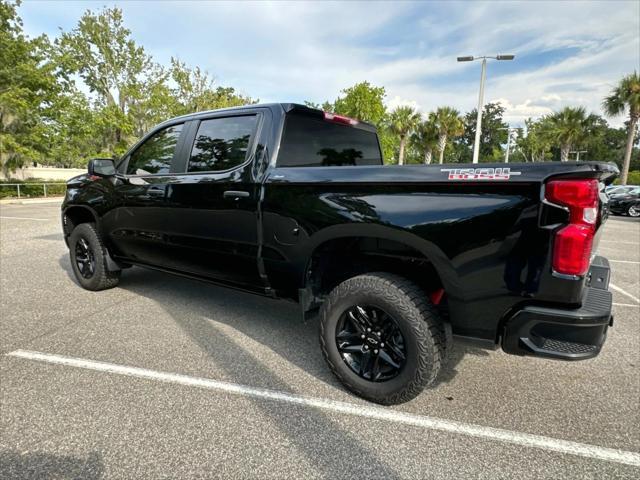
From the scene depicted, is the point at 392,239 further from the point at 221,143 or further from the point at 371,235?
the point at 221,143

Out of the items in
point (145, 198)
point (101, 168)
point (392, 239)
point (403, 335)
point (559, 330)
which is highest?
point (101, 168)

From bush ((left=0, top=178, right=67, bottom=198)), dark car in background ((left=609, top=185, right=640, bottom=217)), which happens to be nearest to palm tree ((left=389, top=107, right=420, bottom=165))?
dark car in background ((left=609, top=185, right=640, bottom=217))

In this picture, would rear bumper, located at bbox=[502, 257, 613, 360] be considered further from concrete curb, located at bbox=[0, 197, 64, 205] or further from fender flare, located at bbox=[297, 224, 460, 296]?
concrete curb, located at bbox=[0, 197, 64, 205]

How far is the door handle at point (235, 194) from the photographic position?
2.90m

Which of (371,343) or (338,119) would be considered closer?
(371,343)

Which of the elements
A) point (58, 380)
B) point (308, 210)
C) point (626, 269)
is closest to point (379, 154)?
point (308, 210)

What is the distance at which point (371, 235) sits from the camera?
2346 millimetres

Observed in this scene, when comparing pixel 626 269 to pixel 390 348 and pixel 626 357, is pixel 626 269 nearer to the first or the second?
pixel 626 357

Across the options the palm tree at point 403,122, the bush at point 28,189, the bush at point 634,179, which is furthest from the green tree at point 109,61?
the bush at point 634,179

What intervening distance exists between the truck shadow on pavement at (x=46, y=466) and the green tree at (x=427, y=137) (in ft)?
121

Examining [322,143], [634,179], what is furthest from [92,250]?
[634,179]

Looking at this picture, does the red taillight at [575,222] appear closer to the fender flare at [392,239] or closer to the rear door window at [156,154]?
the fender flare at [392,239]

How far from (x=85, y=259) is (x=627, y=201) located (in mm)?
21851

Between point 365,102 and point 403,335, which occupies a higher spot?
point 365,102
